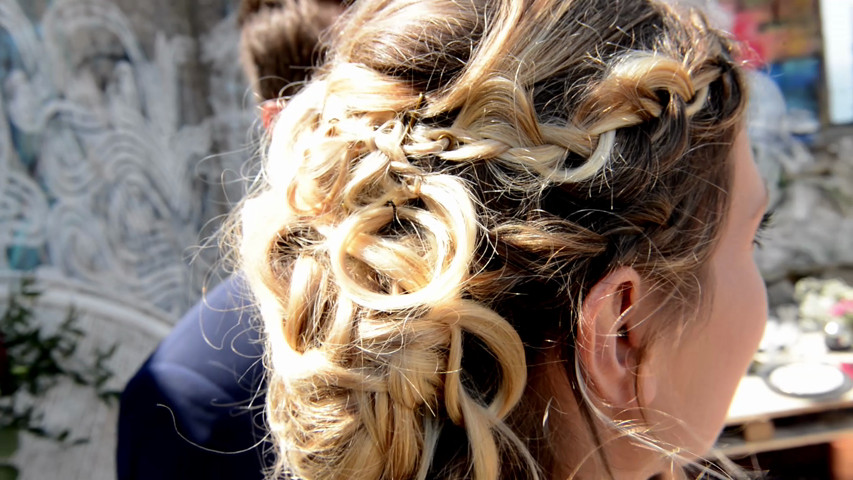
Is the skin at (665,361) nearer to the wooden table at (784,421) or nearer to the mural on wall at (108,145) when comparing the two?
the wooden table at (784,421)

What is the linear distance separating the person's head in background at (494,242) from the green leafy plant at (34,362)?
1505 mm

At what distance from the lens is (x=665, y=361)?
2.51ft

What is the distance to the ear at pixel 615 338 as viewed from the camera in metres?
0.68

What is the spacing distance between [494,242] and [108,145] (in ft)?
6.78

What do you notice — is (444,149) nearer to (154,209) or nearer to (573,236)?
(573,236)

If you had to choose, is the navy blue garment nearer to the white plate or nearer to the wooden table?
the wooden table

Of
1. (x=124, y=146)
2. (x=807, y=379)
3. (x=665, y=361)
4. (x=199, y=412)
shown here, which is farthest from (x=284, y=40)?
(x=807, y=379)

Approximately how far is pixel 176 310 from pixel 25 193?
67cm

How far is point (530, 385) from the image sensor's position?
0.72 meters

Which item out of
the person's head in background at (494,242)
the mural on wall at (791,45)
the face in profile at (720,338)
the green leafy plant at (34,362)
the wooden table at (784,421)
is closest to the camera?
the person's head in background at (494,242)

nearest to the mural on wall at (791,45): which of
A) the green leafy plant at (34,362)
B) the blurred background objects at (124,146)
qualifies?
the blurred background objects at (124,146)

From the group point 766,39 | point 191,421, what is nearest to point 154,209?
point 191,421

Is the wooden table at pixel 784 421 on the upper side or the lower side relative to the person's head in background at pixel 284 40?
lower

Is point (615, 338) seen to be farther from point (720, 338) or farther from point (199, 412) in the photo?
point (199, 412)
